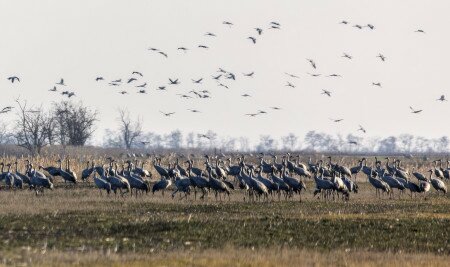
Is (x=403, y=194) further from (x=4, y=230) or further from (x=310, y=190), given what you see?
(x=4, y=230)

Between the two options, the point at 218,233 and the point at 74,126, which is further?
the point at 74,126

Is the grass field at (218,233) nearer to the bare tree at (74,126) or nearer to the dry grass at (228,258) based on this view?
the dry grass at (228,258)

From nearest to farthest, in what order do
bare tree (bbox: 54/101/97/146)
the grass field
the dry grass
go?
the dry grass
the grass field
bare tree (bbox: 54/101/97/146)

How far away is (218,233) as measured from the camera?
3069 cm

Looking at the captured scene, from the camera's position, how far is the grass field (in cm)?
2503

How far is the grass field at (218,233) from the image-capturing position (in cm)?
2503

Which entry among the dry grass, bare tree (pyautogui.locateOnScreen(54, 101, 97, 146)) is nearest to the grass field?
the dry grass

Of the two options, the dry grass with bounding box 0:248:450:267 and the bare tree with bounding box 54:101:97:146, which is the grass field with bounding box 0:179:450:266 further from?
the bare tree with bounding box 54:101:97:146

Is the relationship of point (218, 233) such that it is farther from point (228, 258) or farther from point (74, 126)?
point (74, 126)

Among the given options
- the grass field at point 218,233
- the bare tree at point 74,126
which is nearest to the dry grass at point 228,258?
the grass field at point 218,233

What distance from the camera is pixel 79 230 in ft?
102

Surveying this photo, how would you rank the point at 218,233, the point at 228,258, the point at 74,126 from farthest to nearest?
the point at 74,126, the point at 218,233, the point at 228,258

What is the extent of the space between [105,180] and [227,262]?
84.3 feet

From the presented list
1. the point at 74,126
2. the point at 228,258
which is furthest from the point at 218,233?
the point at 74,126
